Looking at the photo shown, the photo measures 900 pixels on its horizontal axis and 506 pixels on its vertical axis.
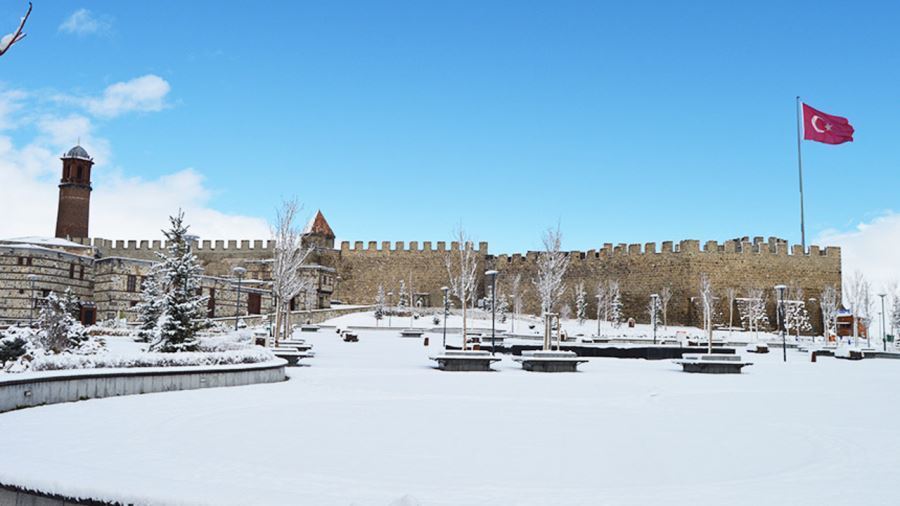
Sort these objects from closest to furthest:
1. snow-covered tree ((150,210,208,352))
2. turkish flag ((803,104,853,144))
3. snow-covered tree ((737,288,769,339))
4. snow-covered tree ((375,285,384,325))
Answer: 1. snow-covered tree ((150,210,208,352))
2. turkish flag ((803,104,853,144))
3. snow-covered tree ((375,285,384,325))
4. snow-covered tree ((737,288,769,339))

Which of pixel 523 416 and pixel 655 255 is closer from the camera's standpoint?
pixel 523 416

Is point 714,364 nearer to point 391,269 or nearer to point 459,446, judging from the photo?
point 459,446

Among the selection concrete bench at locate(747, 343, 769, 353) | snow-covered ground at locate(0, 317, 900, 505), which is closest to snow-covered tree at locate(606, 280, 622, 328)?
concrete bench at locate(747, 343, 769, 353)

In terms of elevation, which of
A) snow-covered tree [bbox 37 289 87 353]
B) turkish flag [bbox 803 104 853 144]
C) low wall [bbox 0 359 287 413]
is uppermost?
turkish flag [bbox 803 104 853 144]

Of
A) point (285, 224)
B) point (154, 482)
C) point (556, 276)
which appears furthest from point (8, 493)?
point (556, 276)

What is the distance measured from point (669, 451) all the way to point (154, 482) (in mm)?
4315

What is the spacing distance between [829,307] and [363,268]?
31131 mm

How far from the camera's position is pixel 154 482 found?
15.1 feet

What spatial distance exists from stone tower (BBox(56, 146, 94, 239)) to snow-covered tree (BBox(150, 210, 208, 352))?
42441 mm

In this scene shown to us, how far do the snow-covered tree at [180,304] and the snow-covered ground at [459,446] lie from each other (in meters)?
3.60

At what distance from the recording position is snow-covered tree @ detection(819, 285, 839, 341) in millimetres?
42219

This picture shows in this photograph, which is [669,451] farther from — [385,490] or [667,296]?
[667,296]

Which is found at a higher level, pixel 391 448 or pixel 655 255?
pixel 655 255

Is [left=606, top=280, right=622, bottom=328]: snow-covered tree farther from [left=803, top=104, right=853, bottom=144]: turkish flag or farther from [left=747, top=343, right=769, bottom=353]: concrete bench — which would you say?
[left=747, top=343, right=769, bottom=353]: concrete bench
